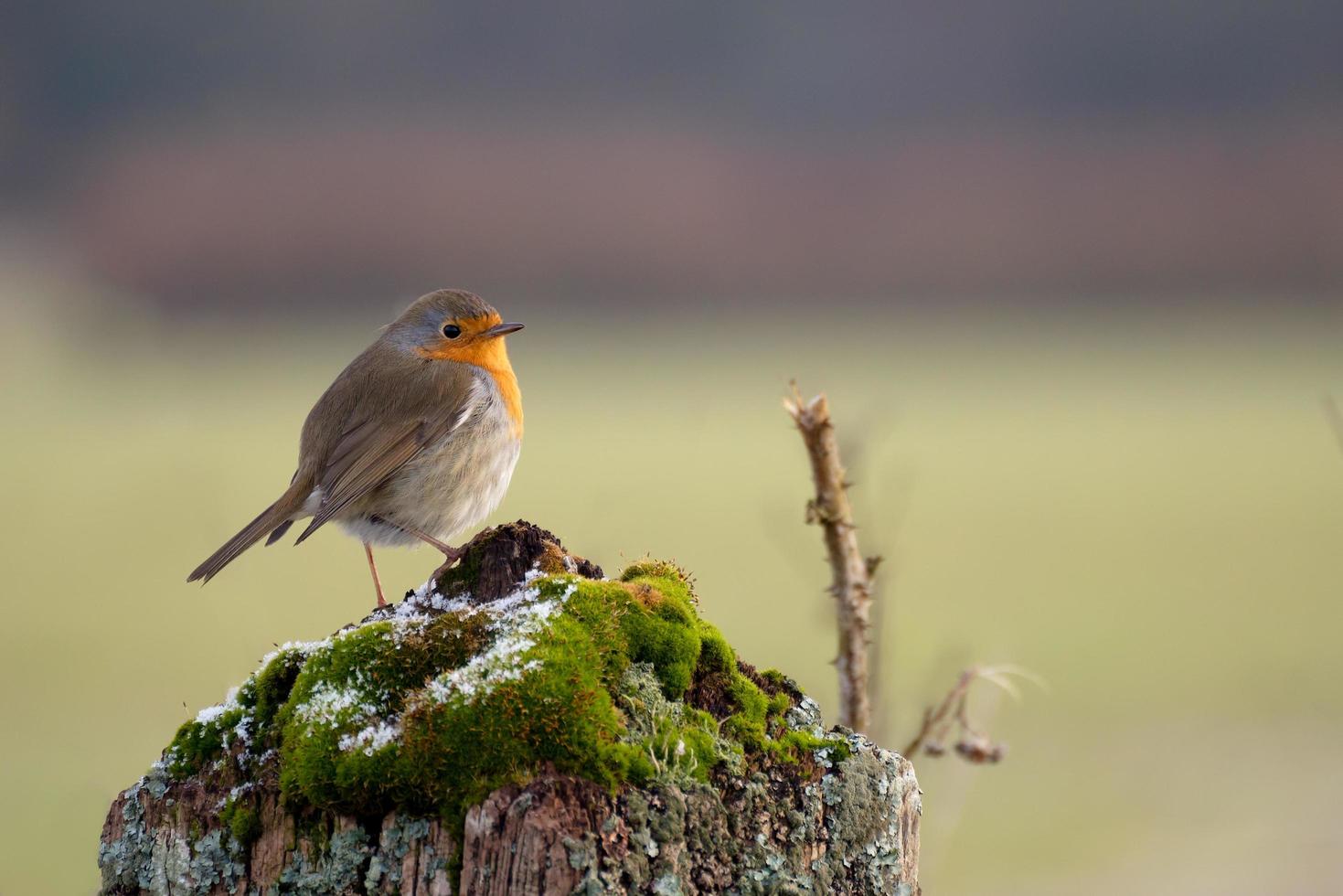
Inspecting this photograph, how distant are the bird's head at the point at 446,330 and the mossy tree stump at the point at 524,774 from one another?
1961mm

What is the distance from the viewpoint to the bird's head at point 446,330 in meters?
4.74

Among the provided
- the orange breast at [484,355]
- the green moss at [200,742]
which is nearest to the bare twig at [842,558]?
the orange breast at [484,355]

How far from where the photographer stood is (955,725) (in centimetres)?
494

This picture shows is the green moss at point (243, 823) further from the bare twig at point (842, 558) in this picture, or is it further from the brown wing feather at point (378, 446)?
the bare twig at point (842, 558)

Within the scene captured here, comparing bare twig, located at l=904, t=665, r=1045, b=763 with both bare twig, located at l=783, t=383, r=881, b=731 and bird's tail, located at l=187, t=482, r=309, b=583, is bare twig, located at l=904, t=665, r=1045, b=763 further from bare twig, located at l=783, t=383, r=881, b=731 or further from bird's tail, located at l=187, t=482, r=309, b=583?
bird's tail, located at l=187, t=482, r=309, b=583

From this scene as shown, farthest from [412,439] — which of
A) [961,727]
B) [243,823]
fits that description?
[961,727]

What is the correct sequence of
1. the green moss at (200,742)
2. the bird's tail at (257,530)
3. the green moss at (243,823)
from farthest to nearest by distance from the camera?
the bird's tail at (257,530) < the green moss at (200,742) < the green moss at (243,823)

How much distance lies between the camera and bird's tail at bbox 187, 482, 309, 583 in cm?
400

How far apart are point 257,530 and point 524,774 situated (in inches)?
85.5

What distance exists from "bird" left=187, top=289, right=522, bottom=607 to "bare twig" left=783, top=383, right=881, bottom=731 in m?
1.11

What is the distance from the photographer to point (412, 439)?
4434 mm

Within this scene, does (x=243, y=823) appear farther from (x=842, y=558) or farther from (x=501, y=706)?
(x=842, y=558)

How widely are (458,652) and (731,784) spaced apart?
0.68 m

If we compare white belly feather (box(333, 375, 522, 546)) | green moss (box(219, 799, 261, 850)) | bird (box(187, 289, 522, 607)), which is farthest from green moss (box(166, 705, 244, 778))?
white belly feather (box(333, 375, 522, 546))
